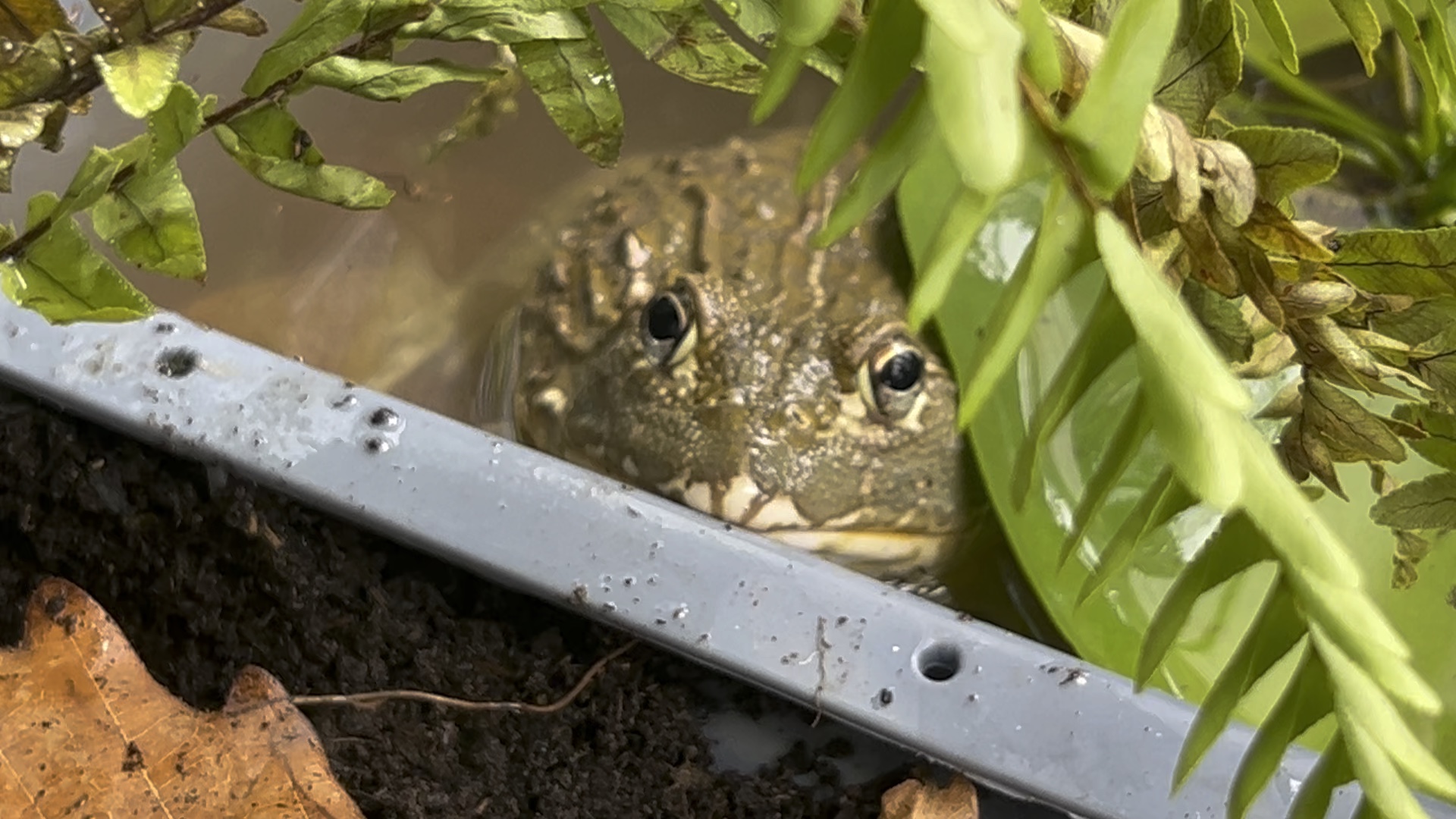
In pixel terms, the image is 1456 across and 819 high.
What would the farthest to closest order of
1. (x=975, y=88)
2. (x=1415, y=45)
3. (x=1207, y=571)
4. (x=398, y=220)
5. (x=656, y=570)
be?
1. (x=398, y=220)
2. (x=1415, y=45)
3. (x=656, y=570)
4. (x=1207, y=571)
5. (x=975, y=88)

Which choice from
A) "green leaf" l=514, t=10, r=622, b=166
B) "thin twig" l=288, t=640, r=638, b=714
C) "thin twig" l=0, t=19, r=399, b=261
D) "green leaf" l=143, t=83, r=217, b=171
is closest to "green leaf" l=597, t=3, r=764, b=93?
"green leaf" l=514, t=10, r=622, b=166

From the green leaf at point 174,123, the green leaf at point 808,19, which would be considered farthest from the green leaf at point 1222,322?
the green leaf at point 174,123

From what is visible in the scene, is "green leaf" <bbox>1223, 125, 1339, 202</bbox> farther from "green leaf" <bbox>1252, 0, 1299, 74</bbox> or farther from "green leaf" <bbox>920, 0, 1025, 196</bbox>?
"green leaf" <bbox>920, 0, 1025, 196</bbox>

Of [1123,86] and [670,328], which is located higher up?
[1123,86]

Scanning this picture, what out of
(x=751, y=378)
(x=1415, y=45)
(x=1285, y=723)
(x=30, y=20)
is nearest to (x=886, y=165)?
(x=1285, y=723)

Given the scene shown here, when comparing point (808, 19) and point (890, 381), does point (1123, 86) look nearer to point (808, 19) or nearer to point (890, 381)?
point (808, 19)

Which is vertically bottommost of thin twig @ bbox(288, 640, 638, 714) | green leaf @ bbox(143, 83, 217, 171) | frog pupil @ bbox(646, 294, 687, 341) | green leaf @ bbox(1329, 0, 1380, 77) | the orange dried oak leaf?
frog pupil @ bbox(646, 294, 687, 341)

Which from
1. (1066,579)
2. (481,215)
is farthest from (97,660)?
(481,215)
